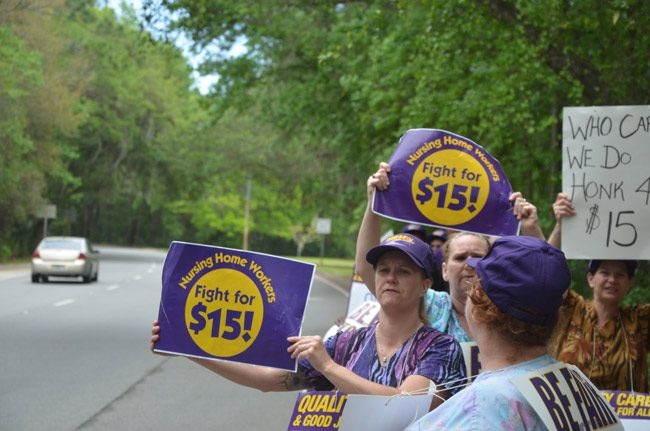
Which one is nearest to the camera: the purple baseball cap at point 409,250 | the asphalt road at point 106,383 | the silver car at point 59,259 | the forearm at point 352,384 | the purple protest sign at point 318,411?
the forearm at point 352,384

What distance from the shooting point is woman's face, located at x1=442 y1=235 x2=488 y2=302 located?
16.0ft

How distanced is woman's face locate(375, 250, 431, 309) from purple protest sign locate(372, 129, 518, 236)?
854mm

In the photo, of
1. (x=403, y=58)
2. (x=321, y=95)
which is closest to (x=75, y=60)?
(x=321, y=95)

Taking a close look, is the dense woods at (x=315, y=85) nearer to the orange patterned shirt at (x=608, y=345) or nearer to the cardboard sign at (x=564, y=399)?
the orange patterned shirt at (x=608, y=345)

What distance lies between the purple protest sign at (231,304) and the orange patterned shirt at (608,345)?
5.41 ft

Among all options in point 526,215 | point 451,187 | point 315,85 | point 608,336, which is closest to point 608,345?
point 608,336

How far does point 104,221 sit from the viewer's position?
344 feet

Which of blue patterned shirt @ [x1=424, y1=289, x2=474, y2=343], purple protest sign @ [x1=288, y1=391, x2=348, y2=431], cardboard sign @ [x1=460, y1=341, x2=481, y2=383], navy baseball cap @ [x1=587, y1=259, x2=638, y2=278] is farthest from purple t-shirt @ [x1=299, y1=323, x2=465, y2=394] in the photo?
navy baseball cap @ [x1=587, y1=259, x2=638, y2=278]

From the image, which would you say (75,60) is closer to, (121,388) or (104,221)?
(121,388)

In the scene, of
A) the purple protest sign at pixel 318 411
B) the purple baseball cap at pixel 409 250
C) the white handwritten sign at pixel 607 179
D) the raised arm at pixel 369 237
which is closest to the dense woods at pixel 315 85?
the white handwritten sign at pixel 607 179

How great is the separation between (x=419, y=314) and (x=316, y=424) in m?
0.58

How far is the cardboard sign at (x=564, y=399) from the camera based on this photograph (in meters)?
2.33

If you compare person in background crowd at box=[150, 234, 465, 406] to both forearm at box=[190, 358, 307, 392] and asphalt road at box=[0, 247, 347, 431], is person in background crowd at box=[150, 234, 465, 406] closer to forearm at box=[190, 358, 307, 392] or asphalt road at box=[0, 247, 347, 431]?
forearm at box=[190, 358, 307, 392]

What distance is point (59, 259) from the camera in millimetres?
30641
